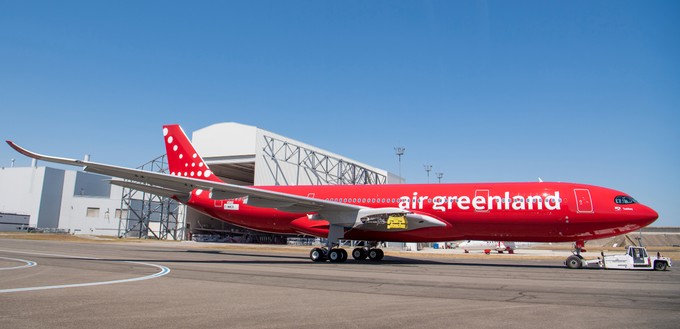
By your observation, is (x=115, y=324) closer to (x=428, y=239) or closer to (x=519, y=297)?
(x=519, y=297)

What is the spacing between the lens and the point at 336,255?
23031mm

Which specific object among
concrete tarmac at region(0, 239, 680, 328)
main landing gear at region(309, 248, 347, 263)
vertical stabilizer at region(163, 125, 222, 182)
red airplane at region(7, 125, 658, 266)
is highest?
vertical stabilizer at region(163, 125, 222, 182)

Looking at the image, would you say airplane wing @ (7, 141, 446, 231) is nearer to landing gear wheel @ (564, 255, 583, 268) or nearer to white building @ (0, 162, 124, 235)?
landing gear wheel @ (564, 255, 583, 268)

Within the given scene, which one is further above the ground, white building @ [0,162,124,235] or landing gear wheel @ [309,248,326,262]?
white building @ [0,162,124,235]

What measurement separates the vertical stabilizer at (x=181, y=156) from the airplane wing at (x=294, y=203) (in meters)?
4.08

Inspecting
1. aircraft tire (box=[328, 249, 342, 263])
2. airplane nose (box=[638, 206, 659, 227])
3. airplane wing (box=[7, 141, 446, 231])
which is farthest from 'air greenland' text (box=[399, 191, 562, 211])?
aircraft tire (box=[328, 249, 342, 263])

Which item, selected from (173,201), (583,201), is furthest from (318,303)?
(173,201)

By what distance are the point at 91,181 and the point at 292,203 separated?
78.8 m

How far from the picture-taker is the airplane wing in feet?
66.4

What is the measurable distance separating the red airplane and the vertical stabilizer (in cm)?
335

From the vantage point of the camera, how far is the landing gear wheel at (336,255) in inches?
906

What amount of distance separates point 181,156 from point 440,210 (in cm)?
1725

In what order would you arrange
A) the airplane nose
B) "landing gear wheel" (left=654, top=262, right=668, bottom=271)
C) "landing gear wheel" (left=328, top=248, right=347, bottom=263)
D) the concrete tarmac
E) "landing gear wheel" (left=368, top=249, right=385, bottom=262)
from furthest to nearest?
1. "landing gear wheel" (left=368, top=249, right=385, bottom=262)
2. "landing gear wheel" (left=328, top=248, right=347, bottom=263)
3. "landing gear wheel" (left=654, top=262, right=668, bottom=271)
4. the airplane nose
5. the concrete tarmac

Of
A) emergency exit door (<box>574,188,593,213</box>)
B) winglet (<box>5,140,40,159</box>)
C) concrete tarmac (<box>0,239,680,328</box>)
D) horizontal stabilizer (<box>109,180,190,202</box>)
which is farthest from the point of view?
horizontal stabilizer (<box>109,180,190,202</box>)
